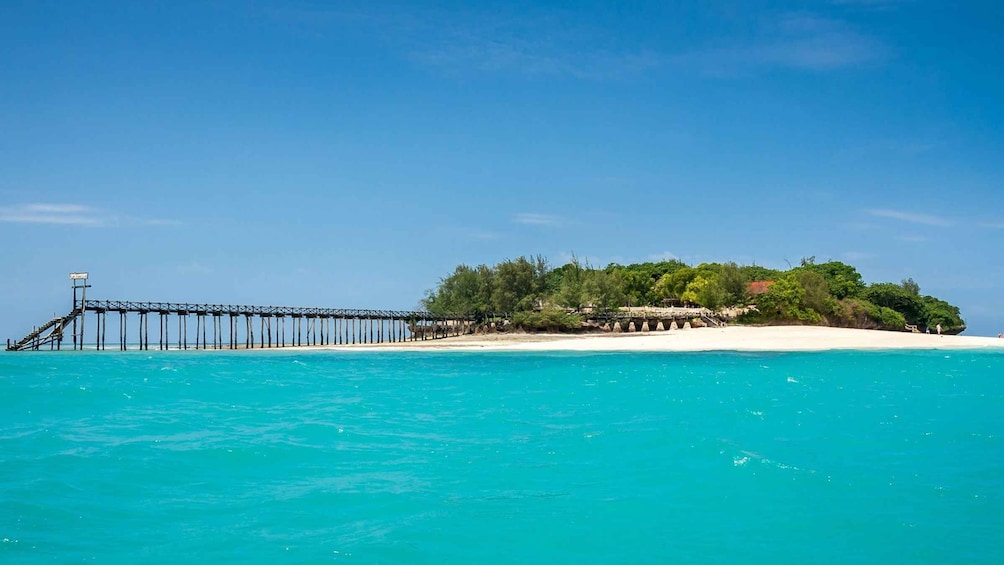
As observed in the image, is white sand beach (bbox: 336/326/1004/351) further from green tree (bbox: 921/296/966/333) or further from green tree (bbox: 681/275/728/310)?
green tree (bbox: 921/296/966/333)

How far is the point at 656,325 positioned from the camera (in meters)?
73.4

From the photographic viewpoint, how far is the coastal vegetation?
7312 cm

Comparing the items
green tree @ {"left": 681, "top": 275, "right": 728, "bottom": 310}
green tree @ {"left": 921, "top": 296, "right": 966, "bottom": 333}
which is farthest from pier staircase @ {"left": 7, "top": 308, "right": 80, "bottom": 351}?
green tree @ {"left": 921, "top": 296, "right": 966, "bottom": 333}

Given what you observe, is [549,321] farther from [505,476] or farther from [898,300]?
[505,476]

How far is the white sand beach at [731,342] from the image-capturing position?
174ft

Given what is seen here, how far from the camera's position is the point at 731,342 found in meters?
55.6

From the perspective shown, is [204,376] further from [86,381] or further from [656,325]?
[656,325]

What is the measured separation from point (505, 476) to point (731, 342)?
4622cm

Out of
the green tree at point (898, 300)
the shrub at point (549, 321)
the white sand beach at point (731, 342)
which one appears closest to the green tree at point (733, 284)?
the white sand beach at point (731, 342)

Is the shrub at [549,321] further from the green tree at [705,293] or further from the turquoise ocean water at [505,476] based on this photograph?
the turquoise ocean water at [505,476]

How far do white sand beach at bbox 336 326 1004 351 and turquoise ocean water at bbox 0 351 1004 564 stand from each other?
28102 mm

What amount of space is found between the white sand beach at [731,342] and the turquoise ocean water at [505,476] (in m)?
28.1

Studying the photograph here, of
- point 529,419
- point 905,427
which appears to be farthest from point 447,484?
point 905,427

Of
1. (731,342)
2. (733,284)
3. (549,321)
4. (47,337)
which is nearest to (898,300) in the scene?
(733,284)
